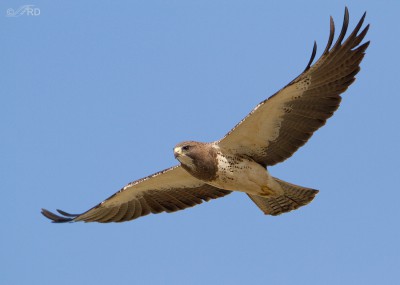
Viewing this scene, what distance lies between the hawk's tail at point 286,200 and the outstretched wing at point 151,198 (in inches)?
32.9

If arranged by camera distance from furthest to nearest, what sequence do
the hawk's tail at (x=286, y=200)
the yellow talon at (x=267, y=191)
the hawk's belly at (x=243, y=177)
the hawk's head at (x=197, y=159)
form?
the hawk's tail at (x=286, y=200) → the yellow talon at (x=267, y=191) → the hawk's belly at (x=243, y=177) → the hawk's head at (x=197, y=159)

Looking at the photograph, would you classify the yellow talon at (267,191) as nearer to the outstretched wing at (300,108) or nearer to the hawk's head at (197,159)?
the outstretched wing at (300,108)

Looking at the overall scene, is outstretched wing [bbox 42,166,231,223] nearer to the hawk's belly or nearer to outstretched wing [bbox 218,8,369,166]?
the hawk's belly

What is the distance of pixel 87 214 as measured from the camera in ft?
59.2

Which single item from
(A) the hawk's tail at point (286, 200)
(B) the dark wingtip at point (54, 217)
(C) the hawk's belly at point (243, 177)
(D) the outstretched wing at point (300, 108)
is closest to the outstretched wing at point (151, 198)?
(B) the dark wingtip at point (54, 217)

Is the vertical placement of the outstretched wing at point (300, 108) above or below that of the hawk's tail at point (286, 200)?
above

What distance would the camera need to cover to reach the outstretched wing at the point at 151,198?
17.7 m

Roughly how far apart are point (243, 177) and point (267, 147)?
773mm

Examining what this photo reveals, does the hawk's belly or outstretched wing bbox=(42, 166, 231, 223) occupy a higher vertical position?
outstretched wing bbox=(42, 166, 231, 223)

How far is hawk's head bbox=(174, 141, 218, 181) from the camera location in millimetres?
15984

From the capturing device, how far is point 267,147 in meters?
16.8

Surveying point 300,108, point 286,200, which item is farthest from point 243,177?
point 300,108

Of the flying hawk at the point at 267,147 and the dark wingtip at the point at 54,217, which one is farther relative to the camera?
the dark wingtip at the point at 54,217

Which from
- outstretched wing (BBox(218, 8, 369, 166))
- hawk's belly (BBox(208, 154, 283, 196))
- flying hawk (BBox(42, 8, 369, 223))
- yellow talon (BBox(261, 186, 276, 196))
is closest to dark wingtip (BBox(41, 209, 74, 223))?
flying hawk (BBox(42, 8, 369, 223))
